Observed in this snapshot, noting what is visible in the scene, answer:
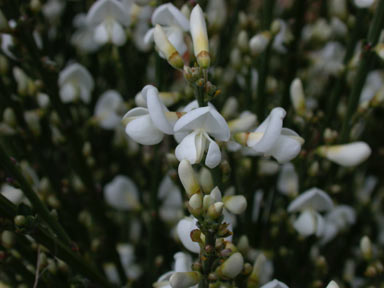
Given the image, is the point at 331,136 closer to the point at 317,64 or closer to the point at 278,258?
the point at 278,258

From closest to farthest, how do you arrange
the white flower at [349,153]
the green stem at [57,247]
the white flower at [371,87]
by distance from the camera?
the green stem at [57,247]
the white flower at [349,153]
the white flower at [371,87]

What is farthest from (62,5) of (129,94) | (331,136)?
(331,136)

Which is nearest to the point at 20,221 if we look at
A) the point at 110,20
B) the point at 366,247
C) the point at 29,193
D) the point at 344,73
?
the point at 29,193

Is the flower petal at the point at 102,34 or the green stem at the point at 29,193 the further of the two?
the flower petal at the point at 102,34

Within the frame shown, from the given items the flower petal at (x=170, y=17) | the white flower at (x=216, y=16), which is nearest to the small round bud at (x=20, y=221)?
the flower petal at (x=170, y=17)

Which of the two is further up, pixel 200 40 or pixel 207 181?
pixel 200 40

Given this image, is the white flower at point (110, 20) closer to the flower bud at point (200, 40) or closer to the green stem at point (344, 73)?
the flower bud at point (200, 40)

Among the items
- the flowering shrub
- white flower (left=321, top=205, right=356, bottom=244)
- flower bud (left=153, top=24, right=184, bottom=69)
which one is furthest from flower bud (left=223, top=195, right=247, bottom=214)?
white flower (left=321, top=205, right=356, bottom=244)

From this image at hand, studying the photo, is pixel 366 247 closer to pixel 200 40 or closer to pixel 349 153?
pixel 349 153
